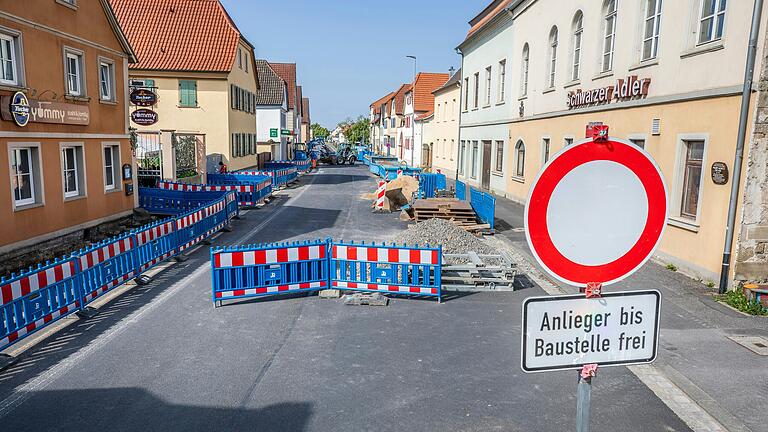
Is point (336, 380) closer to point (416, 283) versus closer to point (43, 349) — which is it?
point (416, 283)

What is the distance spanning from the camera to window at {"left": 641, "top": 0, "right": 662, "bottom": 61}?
12.7 m

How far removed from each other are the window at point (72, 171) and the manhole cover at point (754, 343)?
16.3 meters

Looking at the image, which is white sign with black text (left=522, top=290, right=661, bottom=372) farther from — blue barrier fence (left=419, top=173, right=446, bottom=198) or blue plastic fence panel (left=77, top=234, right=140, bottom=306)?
blue barrier fence (left=419, top=173, right=446, bottom=198)

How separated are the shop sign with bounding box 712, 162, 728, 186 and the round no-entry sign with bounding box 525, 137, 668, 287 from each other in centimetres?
900

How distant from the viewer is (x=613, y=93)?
14.5 metres

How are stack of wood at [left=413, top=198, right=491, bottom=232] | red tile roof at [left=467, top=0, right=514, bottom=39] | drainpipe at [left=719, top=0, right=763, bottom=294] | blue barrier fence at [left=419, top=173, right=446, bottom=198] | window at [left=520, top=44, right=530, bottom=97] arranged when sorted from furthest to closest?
1. red tile roof at [left=467, top=0, right=514, bottom=39]
2. blue barrier fence at [left=419, top=173, right=446, bottom=198]
3. window at [left=520, top=44, right=530, bottom=97]
4. stack of wood at [left=413, top=198, right=491, bottom=232]
5. drainpipe at [left=719, top=0, right=763, bottom=294]

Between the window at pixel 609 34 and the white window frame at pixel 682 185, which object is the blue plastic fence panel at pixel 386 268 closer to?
the white window frame at pixel 682 185

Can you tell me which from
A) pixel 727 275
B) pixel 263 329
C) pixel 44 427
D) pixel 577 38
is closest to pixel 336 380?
pixel 263 329

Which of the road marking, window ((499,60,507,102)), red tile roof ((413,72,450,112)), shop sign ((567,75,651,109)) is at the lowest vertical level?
the road marking

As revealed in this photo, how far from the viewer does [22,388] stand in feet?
19.9

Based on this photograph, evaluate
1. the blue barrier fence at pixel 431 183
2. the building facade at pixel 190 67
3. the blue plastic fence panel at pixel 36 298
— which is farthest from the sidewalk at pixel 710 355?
the building facade at pixel 190 67

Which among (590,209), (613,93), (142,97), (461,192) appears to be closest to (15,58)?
(142,97)

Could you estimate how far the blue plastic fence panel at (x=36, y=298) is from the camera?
22.7ft

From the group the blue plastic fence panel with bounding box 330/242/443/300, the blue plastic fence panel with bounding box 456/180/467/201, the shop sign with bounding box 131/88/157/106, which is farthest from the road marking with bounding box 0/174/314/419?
the blue plastic fence panel with bounding box 456/180/467/201
